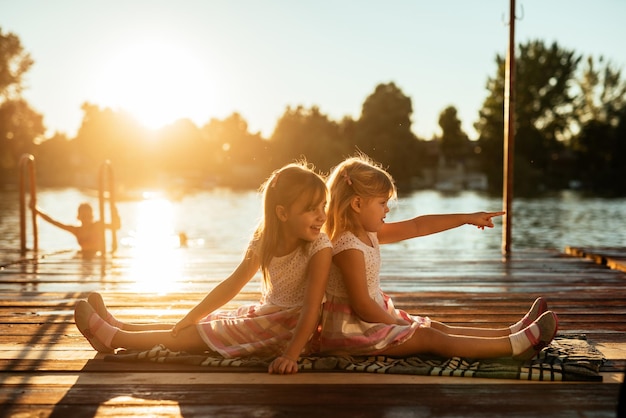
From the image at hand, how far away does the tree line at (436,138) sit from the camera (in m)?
44.2

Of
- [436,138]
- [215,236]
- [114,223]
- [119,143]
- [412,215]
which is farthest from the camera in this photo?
[119,143]

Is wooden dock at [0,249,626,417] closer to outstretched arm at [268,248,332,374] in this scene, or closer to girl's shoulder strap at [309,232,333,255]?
outstretched arm at [268,248,332,374]

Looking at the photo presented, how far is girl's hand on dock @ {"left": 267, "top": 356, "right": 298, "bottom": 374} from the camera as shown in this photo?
254 cm

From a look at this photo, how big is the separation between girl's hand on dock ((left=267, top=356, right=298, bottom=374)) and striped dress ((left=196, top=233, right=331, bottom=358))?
0.65 feet

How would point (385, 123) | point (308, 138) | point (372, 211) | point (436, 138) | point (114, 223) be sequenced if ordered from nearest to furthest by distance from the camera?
point (372, 211) → point (114, 223) → point (385, 123) → point (308, 138) → point (436, 138)

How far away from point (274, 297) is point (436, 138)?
61.5 meters

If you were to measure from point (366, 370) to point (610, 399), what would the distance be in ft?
2.65

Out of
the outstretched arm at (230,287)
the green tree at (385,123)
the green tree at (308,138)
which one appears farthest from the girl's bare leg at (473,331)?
the green tree at (385,123)

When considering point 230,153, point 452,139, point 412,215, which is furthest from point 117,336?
point 230,153

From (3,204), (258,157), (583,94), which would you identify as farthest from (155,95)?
(583,94)

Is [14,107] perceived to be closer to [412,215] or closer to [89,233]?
[412,215]

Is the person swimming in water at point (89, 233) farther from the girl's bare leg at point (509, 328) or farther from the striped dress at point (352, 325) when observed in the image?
the girl's bare leg at point (509, 328)

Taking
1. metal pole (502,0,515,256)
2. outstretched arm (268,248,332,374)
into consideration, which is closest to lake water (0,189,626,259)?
metal pole (502,0,515,256)

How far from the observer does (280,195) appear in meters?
2.70
